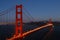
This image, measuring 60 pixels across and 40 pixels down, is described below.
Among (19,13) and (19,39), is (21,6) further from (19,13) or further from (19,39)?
(19,39)

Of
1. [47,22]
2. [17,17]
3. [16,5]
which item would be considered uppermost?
[16,5]

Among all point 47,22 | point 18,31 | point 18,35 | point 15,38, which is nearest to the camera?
point 15,38

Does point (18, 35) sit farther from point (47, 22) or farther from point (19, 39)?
point (47, 22)

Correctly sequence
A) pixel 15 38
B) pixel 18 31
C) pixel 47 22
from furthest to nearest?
pixel 47 22
pixel 18 31
pixel 15 38

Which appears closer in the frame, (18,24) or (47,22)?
(18,24)

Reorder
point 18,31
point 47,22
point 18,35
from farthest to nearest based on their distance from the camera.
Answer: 1. point 47,22
2. point 18,31
3. point 18,35

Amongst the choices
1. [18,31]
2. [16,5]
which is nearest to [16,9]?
[16,5]

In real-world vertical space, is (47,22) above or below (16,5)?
below

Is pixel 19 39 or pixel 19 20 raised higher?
pixel 19 20

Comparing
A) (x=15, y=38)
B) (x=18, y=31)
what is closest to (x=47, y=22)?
(x=18, y=31)
